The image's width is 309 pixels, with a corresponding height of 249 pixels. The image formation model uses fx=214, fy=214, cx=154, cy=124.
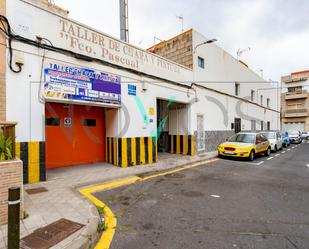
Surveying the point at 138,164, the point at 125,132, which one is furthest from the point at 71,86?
the point at 138,164

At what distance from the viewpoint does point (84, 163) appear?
9125 mm

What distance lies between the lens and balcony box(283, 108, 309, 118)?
146ft

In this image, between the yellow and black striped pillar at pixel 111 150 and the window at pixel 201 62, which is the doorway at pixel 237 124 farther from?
the yellow and black striped pillar at pixel 111 150

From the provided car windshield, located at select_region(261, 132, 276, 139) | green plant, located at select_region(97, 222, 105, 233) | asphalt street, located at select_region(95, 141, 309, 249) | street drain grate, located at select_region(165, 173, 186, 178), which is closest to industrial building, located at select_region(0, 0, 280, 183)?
street drain grate, located at select_region(165, 173, 186, 178)

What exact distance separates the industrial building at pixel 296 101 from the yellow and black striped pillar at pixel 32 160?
51272 millimetres

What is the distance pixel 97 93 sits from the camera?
7.79 m

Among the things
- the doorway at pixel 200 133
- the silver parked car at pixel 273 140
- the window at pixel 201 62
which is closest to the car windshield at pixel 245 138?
the doorway at pixel 200 133

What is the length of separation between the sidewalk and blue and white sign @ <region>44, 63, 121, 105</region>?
8.50 ft

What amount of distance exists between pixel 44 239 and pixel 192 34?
489 inches

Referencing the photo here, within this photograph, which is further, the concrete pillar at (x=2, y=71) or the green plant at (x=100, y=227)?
the concrete pillar at (x=2, y=71)

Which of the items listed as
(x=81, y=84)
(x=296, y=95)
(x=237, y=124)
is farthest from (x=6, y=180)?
(x=296, y=95)

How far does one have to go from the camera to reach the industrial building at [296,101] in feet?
148

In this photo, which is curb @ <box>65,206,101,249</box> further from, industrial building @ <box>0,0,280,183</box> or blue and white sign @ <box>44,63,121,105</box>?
blue and white sign @ <box>44,63,121,105</box>

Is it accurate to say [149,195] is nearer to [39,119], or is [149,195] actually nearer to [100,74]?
[39,119]
